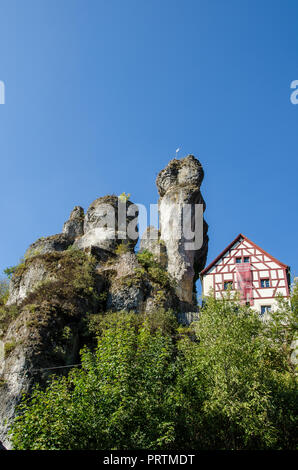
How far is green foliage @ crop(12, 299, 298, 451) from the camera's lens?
1244 centimetres

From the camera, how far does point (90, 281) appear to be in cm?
2708

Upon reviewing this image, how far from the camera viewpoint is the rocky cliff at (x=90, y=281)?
20203 millimetres

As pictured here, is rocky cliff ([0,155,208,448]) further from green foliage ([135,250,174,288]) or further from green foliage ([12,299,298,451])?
green foliage ([12,299,298,451])

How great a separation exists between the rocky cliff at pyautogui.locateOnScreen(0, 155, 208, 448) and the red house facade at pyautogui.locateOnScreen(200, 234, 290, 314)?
2.67 meters

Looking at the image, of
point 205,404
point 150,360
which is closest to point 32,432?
point 150,360

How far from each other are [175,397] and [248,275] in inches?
795

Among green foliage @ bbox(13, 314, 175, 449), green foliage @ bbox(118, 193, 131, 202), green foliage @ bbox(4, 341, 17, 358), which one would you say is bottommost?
green foliage @ bbox(13, 314, 175, 449)

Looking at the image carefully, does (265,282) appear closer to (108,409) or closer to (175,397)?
(175,397)

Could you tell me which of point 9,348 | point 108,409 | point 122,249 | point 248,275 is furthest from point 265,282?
point 108,409

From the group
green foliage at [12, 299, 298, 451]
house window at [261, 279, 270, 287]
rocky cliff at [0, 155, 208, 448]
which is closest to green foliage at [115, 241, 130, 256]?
rocky cliff at [0, 155, 208, 448]

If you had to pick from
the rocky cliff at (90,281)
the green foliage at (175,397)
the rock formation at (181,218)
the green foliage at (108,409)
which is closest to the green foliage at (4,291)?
the rocky cliff at (90,281)

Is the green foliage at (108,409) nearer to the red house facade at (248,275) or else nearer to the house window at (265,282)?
the red house facade at (248,275)

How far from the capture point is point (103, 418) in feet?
41.8

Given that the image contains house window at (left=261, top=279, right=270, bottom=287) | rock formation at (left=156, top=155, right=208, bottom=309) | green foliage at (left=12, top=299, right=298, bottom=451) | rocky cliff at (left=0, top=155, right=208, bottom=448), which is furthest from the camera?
rock formation at (left=156, top=155, right=208, bottom=309)
